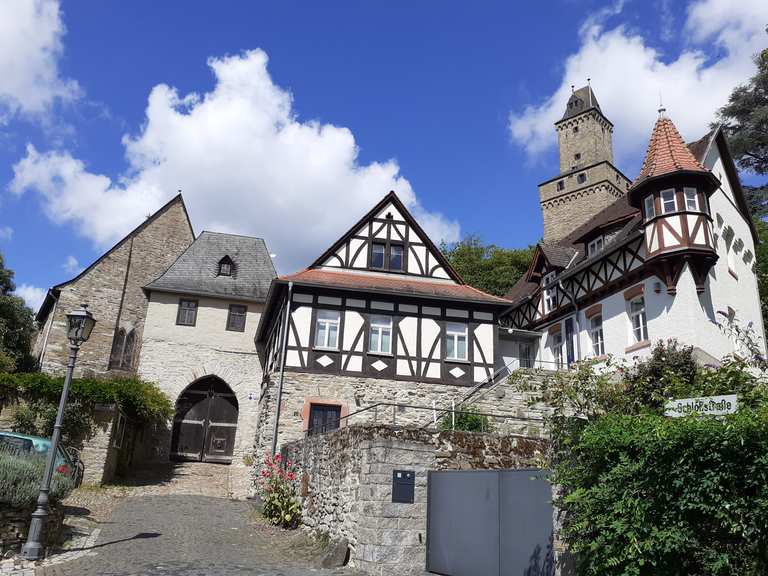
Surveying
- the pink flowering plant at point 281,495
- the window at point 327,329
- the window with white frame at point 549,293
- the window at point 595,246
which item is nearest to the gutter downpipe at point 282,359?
the window at point 327,329

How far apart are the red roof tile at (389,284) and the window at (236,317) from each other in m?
6.50

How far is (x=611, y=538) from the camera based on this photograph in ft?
19.6

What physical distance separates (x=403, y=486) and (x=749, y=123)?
25407 mm

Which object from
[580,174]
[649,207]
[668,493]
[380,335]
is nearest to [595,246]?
[649,207]

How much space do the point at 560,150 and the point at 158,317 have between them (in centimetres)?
2679

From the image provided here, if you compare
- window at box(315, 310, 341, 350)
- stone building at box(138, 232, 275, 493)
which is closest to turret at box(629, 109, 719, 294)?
window at box(315, 310, 341, 350)

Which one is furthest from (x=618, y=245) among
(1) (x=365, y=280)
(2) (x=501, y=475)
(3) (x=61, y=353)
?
(3) (x=61, y=353)

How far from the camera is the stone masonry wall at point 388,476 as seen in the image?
967cm

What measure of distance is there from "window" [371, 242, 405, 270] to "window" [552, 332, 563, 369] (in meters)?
6.91

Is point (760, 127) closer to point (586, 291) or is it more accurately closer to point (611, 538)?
point (586, 291)

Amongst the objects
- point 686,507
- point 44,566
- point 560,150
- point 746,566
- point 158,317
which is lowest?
point 44,566

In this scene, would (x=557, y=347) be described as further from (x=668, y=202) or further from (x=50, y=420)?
(x=50, y=420)

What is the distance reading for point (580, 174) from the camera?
3656cm

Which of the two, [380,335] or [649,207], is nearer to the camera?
[649,207]
